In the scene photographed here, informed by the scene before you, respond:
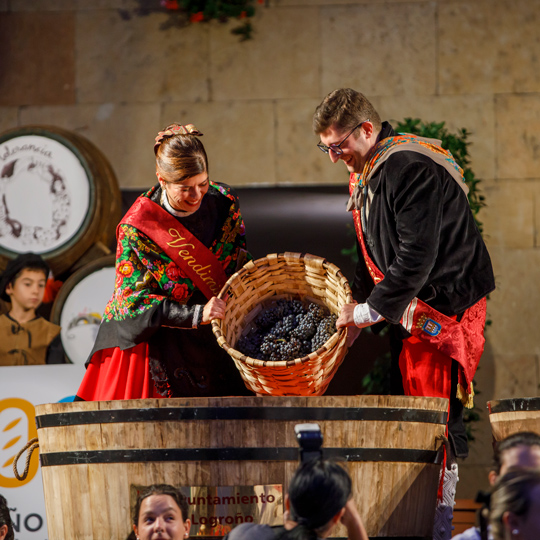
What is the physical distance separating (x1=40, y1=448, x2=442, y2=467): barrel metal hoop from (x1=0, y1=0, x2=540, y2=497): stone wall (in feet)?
7.49

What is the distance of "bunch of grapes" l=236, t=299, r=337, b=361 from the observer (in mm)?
2383

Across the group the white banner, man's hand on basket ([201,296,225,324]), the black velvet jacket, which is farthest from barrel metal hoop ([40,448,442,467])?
the white banner

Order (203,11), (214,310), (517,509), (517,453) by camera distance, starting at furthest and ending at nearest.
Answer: (203,11) → (214,310) → (517,453) → (517,509)

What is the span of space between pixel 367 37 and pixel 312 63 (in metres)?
0.32

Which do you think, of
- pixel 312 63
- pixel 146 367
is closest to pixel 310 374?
pixel 146 367

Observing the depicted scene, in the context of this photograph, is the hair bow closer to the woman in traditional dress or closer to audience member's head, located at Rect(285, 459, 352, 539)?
the woman in traditional dress

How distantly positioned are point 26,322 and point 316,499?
8.44 feet

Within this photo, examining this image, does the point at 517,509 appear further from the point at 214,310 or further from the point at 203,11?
the point at 203,11

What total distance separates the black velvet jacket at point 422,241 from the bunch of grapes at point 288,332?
0.84 ft

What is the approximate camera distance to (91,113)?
14.2 feet

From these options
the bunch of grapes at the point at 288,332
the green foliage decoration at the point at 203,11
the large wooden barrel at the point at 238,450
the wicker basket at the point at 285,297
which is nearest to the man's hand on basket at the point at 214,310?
the wicker basket at the point at 285,297

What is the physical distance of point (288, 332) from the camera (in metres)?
2.47

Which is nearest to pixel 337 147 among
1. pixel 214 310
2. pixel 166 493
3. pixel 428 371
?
pixel 214 310

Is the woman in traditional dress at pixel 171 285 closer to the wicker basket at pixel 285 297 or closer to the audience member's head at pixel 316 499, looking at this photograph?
the wicker basket at pixel 285 297
